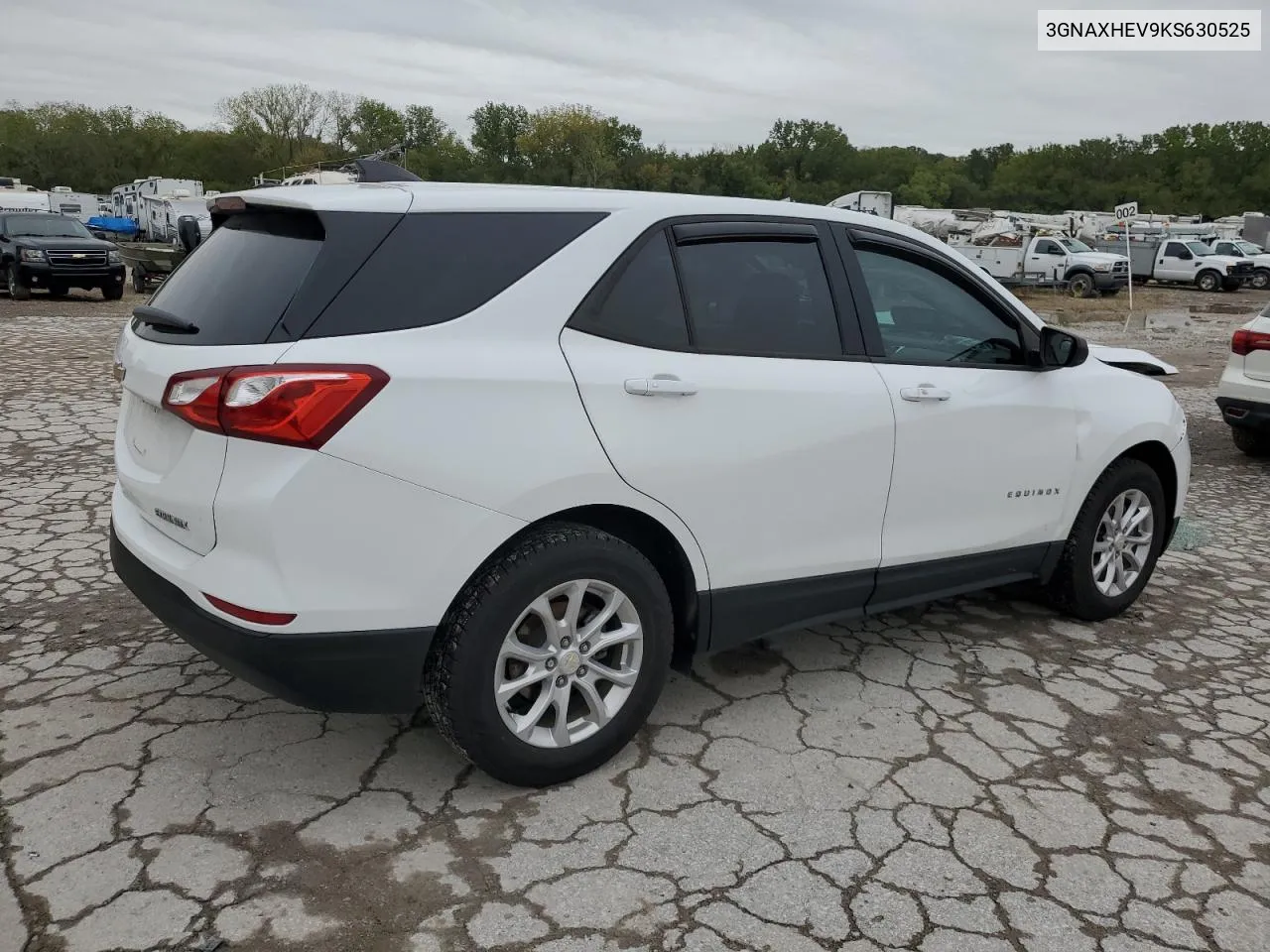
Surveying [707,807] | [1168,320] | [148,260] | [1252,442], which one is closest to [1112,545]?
[707,807]

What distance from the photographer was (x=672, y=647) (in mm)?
3299

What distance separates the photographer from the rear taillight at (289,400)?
8.28 ft

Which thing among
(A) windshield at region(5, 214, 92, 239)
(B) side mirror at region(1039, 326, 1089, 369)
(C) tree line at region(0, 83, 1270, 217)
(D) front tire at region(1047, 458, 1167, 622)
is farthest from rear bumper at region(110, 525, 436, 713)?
(C) tree line at region(0, 83, 1270, 217)

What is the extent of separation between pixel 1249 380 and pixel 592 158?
7485 cm

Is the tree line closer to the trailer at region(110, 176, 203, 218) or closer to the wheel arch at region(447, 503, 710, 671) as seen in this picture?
the trailer at region(110, 176, 203, 218)

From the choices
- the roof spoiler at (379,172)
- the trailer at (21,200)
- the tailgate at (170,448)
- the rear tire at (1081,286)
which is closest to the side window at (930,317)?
the roof spoiler at (379,172)

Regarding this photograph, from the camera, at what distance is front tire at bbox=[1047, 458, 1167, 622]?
442cm

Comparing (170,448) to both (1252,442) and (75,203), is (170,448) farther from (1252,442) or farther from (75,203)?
(75,203)

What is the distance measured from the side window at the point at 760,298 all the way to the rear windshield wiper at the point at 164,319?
1.46 meters

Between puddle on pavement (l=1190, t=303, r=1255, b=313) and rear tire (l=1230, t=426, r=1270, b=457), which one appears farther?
puddle on pavement (l=1190, t=303, r=1255, b=313)

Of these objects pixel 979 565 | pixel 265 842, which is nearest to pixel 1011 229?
pixel 979 565

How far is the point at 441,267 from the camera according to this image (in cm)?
282

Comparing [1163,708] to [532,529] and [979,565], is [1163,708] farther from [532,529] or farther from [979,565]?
[532,529]

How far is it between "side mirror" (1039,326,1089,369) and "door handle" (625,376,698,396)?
5.74ft
